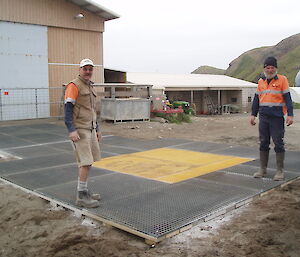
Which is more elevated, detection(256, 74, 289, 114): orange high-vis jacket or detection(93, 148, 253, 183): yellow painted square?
detection(256, 74, 289, 114): orange high-vis jacket

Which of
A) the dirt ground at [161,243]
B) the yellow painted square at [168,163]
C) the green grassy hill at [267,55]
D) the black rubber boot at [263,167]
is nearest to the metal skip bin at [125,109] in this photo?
the yellow painted square at [168,163]

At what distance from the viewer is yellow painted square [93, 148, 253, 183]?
6.66 meters

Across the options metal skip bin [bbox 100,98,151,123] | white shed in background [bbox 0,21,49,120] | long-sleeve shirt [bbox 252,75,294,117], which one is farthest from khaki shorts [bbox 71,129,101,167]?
white shed in background [bbox 0,21,49,120]

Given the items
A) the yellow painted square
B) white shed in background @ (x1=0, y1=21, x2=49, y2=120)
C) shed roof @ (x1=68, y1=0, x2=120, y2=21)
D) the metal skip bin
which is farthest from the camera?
shed roof @ (x1=68, y1=0, x2=120, y2=21)

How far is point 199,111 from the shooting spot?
3331 centimetres

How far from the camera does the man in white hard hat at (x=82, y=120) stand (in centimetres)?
465

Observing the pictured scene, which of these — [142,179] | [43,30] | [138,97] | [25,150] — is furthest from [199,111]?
[142,179]

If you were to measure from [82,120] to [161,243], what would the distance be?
193 cm

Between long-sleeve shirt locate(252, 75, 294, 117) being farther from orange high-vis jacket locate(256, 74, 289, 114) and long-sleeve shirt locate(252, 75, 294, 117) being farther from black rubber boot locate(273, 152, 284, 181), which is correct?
black rubber boot locate(273, 152, 284, 181)

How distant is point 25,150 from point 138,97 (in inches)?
343

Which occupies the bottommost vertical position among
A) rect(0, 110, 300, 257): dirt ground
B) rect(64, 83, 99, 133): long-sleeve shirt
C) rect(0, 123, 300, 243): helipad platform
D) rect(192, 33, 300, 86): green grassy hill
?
rect(0, 110, 300, 257): dirt ground

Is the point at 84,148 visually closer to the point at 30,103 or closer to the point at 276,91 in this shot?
the point at 276,91

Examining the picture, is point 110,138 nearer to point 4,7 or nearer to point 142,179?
point 142,179

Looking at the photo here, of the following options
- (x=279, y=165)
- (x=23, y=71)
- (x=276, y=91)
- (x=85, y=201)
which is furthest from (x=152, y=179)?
(x=23, y=71)
